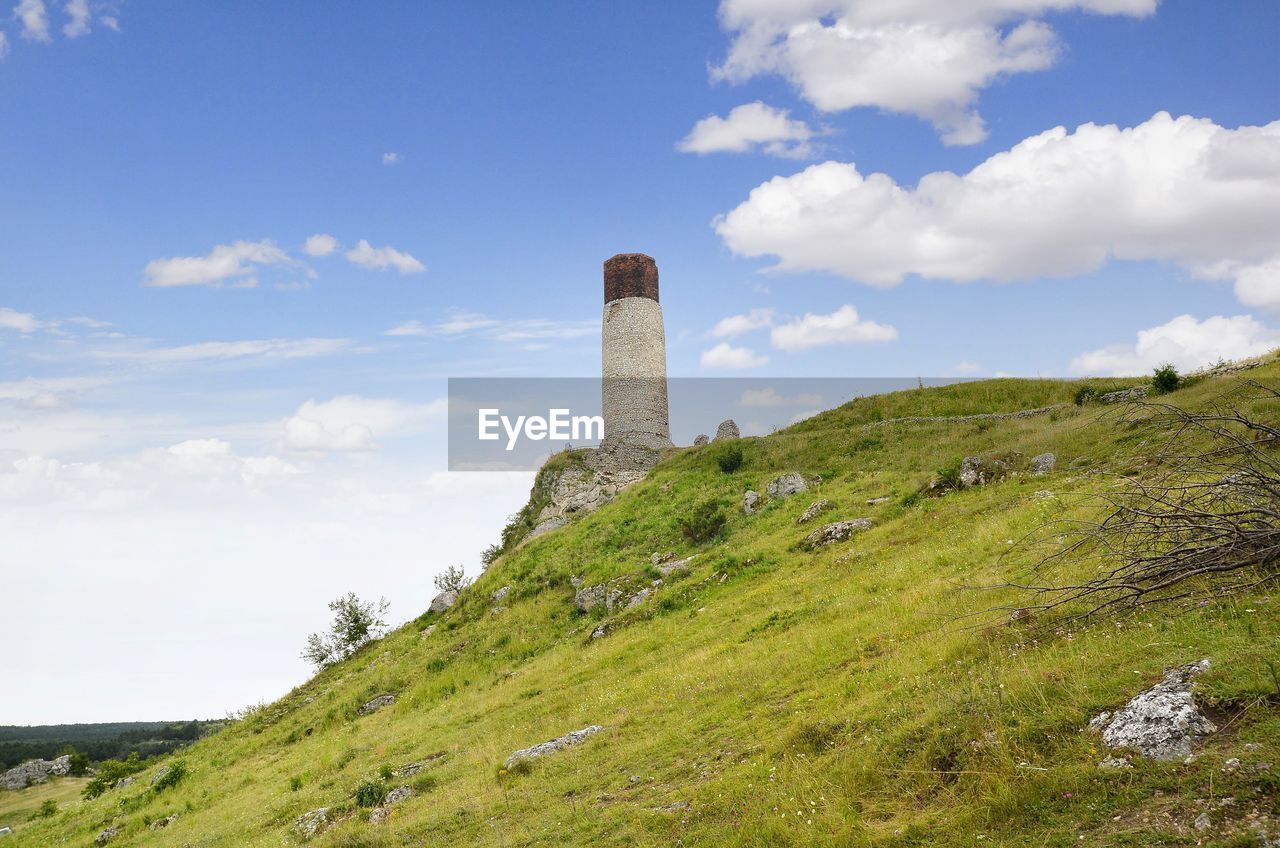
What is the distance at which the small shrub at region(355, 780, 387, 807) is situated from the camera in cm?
1573

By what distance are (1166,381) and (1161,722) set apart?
102ft

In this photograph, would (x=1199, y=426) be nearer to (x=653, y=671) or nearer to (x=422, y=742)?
(x=653, y=671)

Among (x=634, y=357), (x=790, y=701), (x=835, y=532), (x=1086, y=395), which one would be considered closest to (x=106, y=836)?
(x=790, y=701)

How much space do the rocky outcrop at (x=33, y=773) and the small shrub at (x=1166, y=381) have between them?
7720cm

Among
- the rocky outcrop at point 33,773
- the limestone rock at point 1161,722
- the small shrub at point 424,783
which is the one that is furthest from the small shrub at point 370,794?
the rocky outcrop at point 33,773

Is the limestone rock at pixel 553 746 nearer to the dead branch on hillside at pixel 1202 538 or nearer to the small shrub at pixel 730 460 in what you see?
the dead branch on hillside at pixel 1202 538

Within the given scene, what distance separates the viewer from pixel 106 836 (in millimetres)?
24250

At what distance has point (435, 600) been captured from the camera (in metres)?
38.9

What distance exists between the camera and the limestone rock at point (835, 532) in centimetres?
2386

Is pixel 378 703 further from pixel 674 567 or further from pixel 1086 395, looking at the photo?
pixel 1086 395

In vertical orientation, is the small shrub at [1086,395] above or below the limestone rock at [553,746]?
above

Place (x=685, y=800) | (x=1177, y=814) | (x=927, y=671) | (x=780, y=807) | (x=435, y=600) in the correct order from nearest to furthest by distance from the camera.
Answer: (x=1177, y=814)
(x=780, y=807)
(x=685, y=800)
(x=927, y=671)
(x=435, y=600)

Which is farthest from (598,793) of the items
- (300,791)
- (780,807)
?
(300,791)

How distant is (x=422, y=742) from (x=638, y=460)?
3240 centimetres
